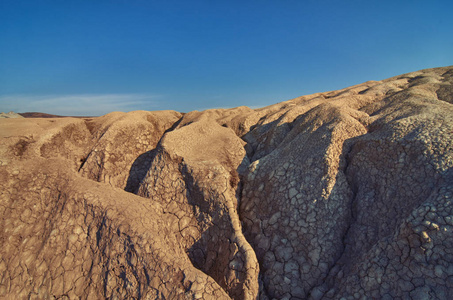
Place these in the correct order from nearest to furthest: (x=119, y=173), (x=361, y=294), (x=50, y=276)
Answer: (x=361, y=294), (x=50, y=276), (x=119, y=173)

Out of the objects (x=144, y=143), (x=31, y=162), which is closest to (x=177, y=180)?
(x=144, y=143)

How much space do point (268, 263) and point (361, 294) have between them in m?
1.27

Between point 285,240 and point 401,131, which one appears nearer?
point 285,240

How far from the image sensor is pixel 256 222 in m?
4.23

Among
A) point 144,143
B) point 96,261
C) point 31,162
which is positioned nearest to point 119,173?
point 144,143

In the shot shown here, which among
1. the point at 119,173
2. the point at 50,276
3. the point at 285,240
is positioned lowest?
the point at 50,276

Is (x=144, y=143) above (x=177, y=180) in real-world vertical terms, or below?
above

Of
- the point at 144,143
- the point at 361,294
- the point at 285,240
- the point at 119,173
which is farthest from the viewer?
the point at 144,143

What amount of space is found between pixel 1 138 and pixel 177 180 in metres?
4.46

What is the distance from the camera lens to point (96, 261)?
3.65 m

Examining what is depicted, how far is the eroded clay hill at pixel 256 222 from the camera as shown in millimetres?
3033

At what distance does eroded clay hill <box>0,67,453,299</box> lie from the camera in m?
3.03

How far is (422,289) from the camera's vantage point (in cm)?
263

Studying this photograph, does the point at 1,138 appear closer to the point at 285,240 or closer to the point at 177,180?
the point at 177,180
